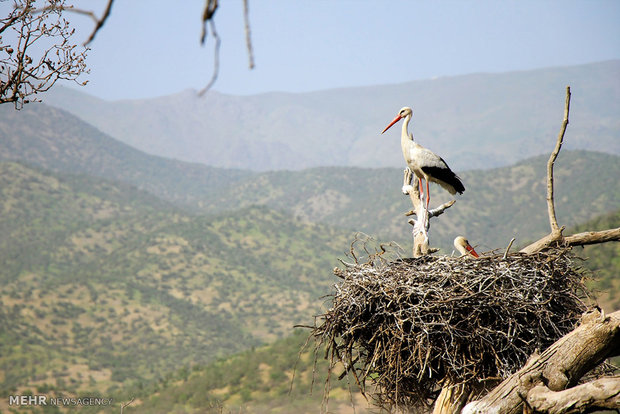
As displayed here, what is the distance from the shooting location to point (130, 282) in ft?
149

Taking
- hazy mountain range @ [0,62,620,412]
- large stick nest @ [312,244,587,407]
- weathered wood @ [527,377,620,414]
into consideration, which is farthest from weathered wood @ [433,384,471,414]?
hazy mountain range @ [0,62,620,412]

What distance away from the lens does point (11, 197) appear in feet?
195

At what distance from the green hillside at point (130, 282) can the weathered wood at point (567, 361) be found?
88.4 feet

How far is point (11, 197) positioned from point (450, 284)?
61.4 meters

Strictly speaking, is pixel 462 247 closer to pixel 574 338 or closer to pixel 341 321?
pixel 341 321

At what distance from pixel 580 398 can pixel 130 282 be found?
1742 inches

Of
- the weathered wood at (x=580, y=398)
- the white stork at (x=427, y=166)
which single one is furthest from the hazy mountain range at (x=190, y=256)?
the weathered wood at (x=580, y=398)

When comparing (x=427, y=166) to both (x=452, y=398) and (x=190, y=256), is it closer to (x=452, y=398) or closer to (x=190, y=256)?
(x=452, y=398)

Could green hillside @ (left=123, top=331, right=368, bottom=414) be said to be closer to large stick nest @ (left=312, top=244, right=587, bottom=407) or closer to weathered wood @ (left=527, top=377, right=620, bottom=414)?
large stick nest @ (left=312, top=244, right=587, bottom=407)

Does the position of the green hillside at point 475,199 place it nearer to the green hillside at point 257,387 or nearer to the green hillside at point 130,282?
the green hillside at point 130,282

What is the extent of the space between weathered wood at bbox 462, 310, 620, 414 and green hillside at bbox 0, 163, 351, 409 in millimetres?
26958

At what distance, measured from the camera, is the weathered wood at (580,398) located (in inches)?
146

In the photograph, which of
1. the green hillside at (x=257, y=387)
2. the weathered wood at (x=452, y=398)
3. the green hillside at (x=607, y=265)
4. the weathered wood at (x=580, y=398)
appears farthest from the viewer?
the green hillside at (x=607, y=265)

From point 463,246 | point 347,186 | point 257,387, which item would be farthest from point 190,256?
point 463,246
